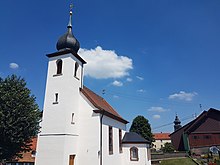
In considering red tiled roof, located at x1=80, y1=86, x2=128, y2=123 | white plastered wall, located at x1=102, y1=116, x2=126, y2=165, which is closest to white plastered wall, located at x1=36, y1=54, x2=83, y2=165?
red tiled roof, located at x1=80, y1=86, x2=128, y2=123

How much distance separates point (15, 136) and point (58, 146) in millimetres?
4219

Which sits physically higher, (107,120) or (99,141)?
(107,120)

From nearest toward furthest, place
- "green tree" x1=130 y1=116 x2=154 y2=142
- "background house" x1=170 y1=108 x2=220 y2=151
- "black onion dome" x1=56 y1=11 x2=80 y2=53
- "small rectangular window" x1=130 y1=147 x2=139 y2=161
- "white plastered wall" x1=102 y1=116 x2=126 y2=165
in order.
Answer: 1. "white plastered wall" x1=102 y1=116 x2=126 y2=165
2. "black onion dome" x1=56 y1=11 x2=80 y2=53
3. "small rectangular window" x1=130 y1=147 x2=139 y2=161
4. "background house" x1=170 y1=108 x2=220 y2=151
5. "green tree" x1=130 y1=116 x2=154 y2=142

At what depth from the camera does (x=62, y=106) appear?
18.4 m

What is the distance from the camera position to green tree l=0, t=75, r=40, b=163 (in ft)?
46.0

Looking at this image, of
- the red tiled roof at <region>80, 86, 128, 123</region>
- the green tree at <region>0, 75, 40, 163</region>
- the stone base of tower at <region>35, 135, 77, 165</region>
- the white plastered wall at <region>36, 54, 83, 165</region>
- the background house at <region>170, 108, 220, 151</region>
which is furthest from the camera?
the background house at <region>170, 108, 220, 151</region>

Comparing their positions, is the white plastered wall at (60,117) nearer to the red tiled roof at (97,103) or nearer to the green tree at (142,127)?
the red tiled roof at (97,103)

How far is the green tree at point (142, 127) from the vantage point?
1733 inches

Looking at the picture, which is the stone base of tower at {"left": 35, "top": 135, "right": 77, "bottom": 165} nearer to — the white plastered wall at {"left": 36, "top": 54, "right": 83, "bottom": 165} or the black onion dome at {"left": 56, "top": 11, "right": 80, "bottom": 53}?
the white plastered wall at {"left": 36, "top": 54, "right": 83, "bottom": 165}

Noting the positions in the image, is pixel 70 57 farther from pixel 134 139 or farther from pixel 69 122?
pixel 134 139

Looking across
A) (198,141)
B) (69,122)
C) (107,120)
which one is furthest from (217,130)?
(69,122)

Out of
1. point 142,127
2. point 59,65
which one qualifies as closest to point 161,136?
point 142,127

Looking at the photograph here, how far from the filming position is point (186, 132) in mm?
37281

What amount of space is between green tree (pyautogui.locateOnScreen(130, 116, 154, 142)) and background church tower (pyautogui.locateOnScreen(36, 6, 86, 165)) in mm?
27287
